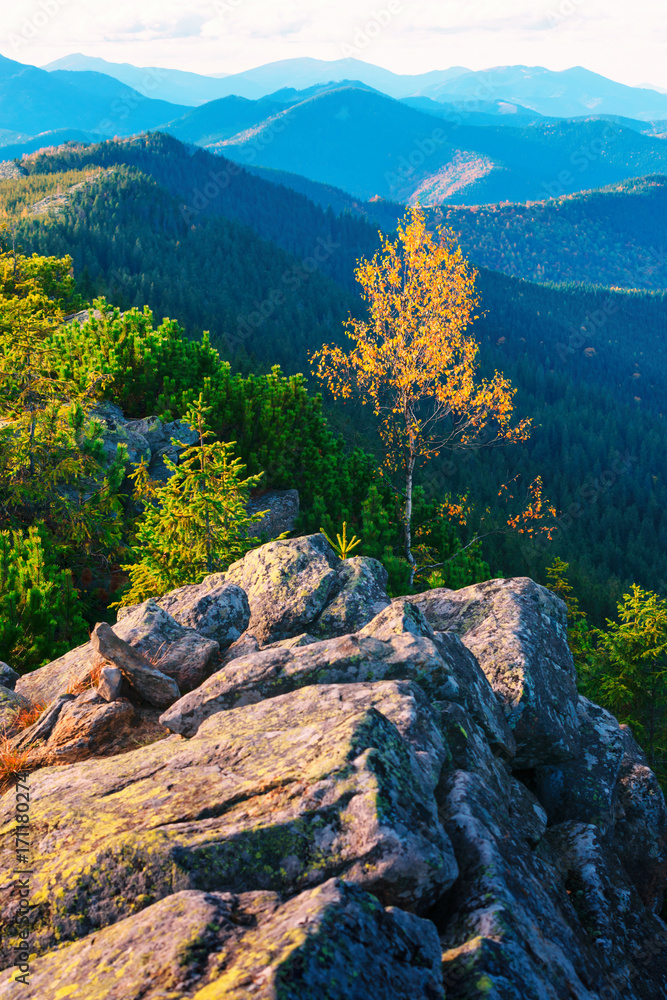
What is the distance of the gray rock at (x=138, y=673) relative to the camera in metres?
8.19

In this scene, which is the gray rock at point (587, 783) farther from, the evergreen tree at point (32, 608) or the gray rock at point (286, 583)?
the evergreen tree at point (32, 608)

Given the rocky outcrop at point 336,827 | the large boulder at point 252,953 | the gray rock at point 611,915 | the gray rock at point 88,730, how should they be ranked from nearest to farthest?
the large boulder at point 252,953, the rocky outcrop at point 336,827, the gray rock at point 611,915, the gray rock at point 88,730

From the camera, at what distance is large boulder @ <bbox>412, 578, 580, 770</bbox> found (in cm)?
893

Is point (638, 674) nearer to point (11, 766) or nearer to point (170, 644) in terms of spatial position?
point (170, 644)

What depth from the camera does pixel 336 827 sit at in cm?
497

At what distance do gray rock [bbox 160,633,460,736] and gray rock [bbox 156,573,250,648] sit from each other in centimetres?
174

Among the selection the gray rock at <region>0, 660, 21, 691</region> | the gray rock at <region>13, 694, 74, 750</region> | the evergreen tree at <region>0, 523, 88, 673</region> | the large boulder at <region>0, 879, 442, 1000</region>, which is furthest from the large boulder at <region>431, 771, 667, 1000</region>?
the evergreen tree at <region>0, 523, 88, 673</region>

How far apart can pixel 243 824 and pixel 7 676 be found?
6.44 meters

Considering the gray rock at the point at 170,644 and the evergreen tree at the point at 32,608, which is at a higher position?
the gray rock at the point at 170,644

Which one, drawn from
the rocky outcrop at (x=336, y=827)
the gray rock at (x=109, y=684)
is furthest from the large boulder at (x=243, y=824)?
the gray rock at (x=109, y=684)

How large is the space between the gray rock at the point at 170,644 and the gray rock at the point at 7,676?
1.83 meters

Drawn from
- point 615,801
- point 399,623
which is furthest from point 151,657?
point 615,801

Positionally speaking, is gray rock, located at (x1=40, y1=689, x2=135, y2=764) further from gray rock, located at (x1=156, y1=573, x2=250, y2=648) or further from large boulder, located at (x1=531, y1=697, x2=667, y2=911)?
large boulder, located at (x1=531, y1=697, x2=667, y2=911)

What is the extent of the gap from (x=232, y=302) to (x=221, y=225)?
45.3m
